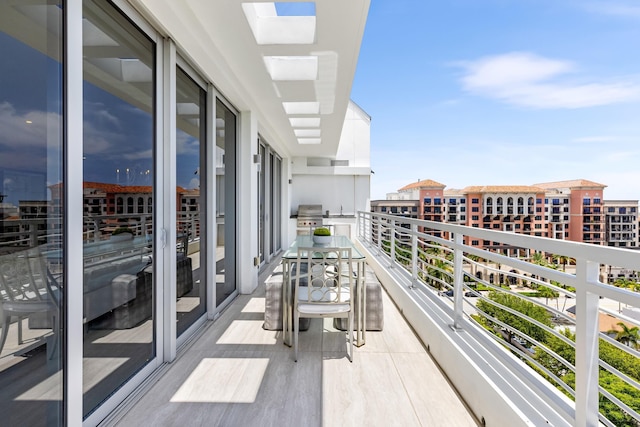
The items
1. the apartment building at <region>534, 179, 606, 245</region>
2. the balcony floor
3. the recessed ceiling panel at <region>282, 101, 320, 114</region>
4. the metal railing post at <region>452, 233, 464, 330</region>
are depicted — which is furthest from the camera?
the apartment building at <region>534, 179, 606, 245</region>

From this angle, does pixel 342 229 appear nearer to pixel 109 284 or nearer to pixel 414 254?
pixel 414 254

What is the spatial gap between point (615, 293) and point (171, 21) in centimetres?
264

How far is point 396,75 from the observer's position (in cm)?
2667

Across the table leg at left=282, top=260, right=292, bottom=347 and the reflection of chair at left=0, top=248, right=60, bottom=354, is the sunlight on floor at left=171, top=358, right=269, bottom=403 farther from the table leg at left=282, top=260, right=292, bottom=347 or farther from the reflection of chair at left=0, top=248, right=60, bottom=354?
the reflection of chair at left=0, top=248, right=60, bottom=354

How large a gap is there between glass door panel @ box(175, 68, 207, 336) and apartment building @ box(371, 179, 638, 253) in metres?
13.6

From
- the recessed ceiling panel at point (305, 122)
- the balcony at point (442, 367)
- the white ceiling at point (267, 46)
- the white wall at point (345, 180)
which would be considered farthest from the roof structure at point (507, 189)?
the balcony at point (442, 367)

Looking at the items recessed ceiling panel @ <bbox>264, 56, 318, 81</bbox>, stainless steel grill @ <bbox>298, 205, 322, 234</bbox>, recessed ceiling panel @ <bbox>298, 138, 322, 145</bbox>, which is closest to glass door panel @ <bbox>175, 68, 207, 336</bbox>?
recessed ceiling panel @ <bbox>264, 56, 318, 81</bbox>

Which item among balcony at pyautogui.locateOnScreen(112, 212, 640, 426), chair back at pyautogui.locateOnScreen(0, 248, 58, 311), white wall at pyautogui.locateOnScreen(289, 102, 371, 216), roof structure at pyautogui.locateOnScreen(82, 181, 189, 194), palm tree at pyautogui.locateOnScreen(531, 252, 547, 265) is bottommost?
balcony at pyautogui.locateOnScreen(112, 212, 640, 426)

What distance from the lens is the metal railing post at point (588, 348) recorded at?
1.20 metres

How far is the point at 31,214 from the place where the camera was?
50.9 inches

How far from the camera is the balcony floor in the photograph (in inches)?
71.4

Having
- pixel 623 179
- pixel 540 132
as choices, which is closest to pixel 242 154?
pixel 540 132

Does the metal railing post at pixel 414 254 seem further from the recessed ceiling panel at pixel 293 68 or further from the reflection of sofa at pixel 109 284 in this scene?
the reflection of sofa at pixel 109 284

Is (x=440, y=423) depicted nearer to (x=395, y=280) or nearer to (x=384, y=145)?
(x=395, y=280)
